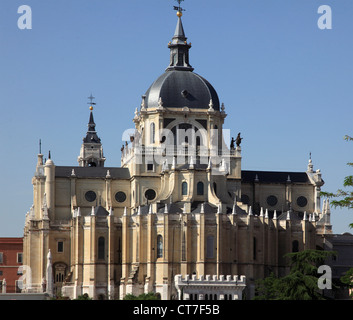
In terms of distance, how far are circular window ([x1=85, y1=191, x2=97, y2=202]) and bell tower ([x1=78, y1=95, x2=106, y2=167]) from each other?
2843 cm

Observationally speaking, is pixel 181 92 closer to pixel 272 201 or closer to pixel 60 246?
pixel 272 201

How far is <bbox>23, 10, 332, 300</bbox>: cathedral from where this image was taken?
12700 centimetres

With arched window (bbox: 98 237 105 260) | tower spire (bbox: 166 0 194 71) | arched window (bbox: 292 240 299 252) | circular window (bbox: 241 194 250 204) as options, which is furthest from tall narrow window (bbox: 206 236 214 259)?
tower spire (bbox: 166 0 194 71)

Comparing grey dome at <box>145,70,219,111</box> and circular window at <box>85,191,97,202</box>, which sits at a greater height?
grey dome at <box>145,70,219,111</box>

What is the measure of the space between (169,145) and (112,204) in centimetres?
1036

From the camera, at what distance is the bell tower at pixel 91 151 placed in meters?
171

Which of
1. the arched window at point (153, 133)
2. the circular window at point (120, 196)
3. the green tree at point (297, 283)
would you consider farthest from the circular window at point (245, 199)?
the green tree at point (297, 283)

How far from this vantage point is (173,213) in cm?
12812

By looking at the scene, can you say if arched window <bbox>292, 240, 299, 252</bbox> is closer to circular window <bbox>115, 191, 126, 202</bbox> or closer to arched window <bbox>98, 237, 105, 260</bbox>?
circular window <bbox>115, 191, 126, 202</bbox>

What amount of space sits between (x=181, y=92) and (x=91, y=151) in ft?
110

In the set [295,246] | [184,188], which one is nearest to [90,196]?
[184,188]
